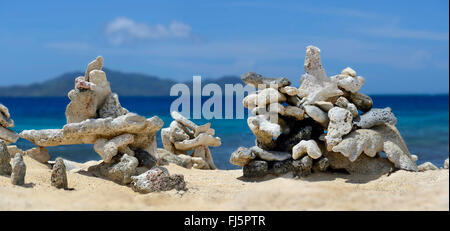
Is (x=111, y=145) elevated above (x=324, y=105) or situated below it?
below

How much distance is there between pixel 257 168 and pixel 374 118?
201cm

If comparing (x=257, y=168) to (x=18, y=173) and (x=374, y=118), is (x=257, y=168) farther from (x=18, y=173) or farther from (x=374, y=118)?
(x=18, y=173)

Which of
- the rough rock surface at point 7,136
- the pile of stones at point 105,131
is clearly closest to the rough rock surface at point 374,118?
the pile of stones at point 105,131

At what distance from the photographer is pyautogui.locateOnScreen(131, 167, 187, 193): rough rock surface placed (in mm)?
6941

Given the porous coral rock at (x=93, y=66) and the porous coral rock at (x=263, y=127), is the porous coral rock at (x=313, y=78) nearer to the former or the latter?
the porous coral rock at (x=263, y=127)

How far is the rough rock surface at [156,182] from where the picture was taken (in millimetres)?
6941

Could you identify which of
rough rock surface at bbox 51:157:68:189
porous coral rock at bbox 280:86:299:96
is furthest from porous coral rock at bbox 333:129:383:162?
rough rock surface at bbox 51:157:68:189

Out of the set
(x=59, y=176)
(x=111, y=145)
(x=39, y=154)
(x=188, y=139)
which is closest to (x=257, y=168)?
(x=111, y=145)

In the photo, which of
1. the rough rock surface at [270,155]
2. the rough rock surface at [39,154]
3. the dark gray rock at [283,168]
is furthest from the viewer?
the rough rock surface at [39,154]

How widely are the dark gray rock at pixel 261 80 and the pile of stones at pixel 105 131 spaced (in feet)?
5.34

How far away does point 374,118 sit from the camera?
317 inches

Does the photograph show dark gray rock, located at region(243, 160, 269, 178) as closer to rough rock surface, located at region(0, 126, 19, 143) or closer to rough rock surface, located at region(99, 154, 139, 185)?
rough rock surface, located at region(99, 154, 139, 185)

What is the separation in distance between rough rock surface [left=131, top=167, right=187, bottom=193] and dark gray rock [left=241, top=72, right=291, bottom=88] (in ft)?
7.17

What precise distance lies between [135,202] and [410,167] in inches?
166
